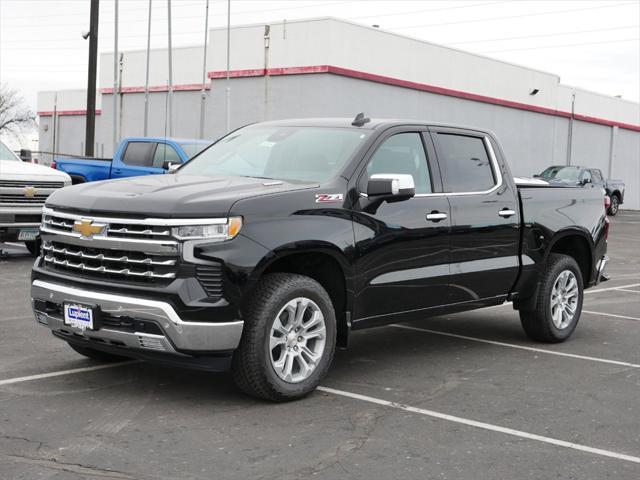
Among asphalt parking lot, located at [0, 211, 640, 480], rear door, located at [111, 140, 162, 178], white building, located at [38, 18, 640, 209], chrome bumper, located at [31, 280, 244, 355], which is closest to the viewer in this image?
asphalt parking lot, located at [0, 211, 640, 480]

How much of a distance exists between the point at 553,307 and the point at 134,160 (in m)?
11.3

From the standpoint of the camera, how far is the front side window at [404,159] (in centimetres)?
702

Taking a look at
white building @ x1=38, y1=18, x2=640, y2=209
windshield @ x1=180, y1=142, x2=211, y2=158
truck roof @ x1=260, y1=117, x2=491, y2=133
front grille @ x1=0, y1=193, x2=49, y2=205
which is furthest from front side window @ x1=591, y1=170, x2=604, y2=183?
truck roof @ x1=260, y1=117, x2=491, y2=133

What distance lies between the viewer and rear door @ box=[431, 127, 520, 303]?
7.54 meters

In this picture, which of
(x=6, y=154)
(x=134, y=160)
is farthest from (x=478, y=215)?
(x=134, y=160)

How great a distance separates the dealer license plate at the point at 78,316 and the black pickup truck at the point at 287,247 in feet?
0.04

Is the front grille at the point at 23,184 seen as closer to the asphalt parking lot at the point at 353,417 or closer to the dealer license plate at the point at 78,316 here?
the asphalt parking lot at the point at 353,417

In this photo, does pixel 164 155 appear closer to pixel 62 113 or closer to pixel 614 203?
pixel 614 203

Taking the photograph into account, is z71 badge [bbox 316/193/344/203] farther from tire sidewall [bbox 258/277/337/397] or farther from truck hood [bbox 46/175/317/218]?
tire sidewall [bbox 258/277/337/397]

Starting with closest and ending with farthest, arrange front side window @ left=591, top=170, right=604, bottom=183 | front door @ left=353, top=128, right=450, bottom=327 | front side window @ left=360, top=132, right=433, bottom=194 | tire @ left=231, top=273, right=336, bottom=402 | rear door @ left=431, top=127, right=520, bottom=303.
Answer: tire @ left=231, top=273, right=336, bottom=402 → front door @ left=353, top=128, right=450, bottom=327 → front side window @ left=360, top=132, right=433, bottom=194 → rear door @ left=431, top=127, right=520, bottom=303 → front side window @ left=591, top=170, right=604, bottom=183

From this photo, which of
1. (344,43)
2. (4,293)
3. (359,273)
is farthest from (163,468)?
(344,43)

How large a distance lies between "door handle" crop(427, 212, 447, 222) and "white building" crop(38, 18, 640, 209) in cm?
2428

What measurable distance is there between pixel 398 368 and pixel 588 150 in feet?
139

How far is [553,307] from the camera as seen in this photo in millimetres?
8680
